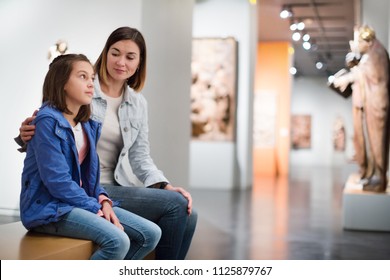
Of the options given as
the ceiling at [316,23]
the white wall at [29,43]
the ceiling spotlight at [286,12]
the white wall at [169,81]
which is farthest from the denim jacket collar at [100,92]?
the ceiling spotlight at [286,12]

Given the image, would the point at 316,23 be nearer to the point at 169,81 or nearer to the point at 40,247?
the point at 169,81

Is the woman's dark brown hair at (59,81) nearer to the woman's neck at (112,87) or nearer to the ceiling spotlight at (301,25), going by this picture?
the woman's neck at (112,87)

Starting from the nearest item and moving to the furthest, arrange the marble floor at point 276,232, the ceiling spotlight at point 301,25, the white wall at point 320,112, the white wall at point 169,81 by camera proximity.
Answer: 1. the white wall at point 169,81
2. the marble floor at point 276,232
3. the ceiling spotlight at point 301,25
4. the white wall at point 320,112

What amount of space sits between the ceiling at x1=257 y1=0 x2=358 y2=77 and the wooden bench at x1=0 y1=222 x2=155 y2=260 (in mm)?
9787

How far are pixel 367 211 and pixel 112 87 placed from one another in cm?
372

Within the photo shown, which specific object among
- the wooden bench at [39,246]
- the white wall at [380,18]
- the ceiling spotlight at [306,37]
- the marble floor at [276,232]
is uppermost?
the ceiling spotlight at [306,37]

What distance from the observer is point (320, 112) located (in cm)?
2467

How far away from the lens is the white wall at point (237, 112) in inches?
431

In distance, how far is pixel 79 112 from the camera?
9.11 feet

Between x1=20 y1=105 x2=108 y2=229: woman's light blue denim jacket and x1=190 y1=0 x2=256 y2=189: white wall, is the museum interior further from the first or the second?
x1=20 y1=105 x2=108 y2=229: woman's light blue denim jacket

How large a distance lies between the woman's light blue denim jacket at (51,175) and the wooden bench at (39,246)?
73 mm

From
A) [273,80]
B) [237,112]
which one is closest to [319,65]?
[273,80]
